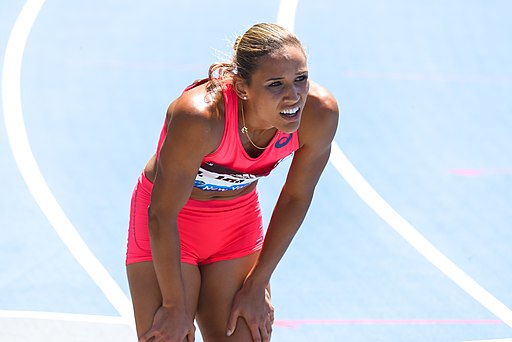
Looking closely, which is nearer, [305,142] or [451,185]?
[305,142]

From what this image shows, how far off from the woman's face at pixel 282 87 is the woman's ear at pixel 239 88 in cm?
3

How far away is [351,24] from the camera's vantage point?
35.3 ft

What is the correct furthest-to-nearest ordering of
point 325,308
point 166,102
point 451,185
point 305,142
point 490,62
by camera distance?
point 490,62 < point 166,102 < point 451,185 < point 325,308 < point 305,142

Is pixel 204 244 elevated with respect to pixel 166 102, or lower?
elevated

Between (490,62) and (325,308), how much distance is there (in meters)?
4.46

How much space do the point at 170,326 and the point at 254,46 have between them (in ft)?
3.85

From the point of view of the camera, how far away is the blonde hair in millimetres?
4016

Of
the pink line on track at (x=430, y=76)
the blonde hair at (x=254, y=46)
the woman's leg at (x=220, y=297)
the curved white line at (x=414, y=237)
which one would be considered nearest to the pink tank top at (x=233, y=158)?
the blonde hair at (x=254, y=46)

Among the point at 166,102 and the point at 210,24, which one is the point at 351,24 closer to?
the point at 210,24

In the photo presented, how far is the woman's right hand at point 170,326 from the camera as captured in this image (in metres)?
4.29

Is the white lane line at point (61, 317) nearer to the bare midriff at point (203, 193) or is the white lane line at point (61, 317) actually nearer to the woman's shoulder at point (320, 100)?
the bare midriff at point (203, 193)

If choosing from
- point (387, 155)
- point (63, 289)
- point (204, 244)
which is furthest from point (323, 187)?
point (204, 244)

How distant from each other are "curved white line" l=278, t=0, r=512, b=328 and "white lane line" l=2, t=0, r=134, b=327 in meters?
2.07

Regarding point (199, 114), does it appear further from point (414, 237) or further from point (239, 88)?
point (414, 237)
